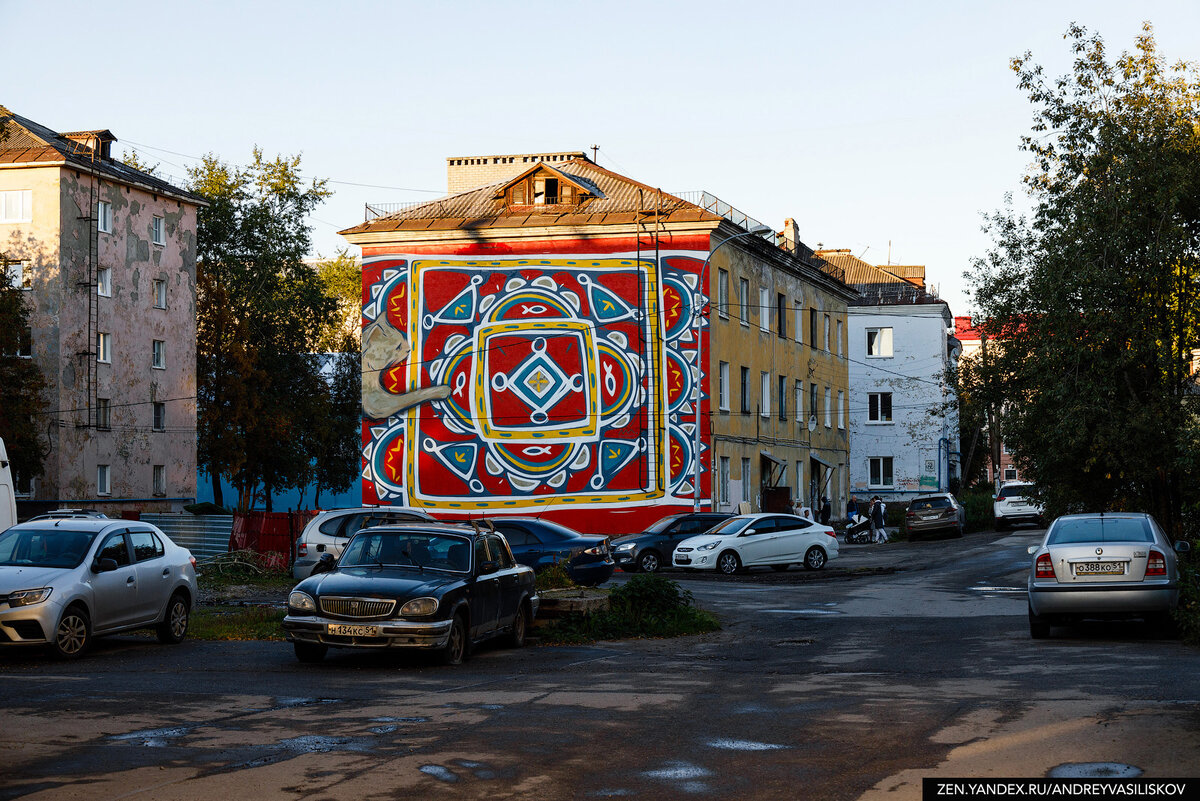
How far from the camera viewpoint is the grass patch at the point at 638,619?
17609mm

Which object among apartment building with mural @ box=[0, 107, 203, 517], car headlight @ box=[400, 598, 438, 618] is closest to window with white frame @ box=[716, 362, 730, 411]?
apartment building with mural @ box=[0, 107, 203, 517]

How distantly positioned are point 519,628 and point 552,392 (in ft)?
91.2

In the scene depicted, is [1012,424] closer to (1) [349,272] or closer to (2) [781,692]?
(2) [781,692]

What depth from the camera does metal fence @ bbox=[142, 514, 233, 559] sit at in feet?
113

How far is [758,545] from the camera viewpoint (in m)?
32.3

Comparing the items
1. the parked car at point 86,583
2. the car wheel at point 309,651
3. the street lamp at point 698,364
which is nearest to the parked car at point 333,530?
the parked car at point 86,583

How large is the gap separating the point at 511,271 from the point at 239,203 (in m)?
21.4

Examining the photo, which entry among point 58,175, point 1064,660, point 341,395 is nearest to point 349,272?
point 341,395

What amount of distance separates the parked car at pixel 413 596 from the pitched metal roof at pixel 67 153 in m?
34.9

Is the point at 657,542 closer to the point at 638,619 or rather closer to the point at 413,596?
the point at 638,619

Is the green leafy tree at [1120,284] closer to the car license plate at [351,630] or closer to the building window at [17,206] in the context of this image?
the car license plate at [351,630]

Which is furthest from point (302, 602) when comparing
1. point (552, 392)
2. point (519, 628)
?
point (552, 392)

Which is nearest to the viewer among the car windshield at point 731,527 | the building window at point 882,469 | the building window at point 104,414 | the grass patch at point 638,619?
the grass patch at point 638,619

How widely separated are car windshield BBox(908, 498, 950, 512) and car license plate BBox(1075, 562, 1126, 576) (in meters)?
33.9
